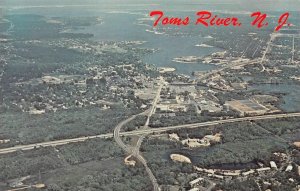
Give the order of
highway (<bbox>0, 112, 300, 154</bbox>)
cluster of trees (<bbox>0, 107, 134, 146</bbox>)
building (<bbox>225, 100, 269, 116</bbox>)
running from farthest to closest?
1. building (<bbox>225, 100, 269, 116</bbox>)
2. cluster of trees (<bbox>0, 107, 134, 146</bbox>)
3. highway (<bbox>0, 112, 300, 154</bbox>)

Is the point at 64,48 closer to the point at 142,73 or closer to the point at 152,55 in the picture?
the point at 152,55

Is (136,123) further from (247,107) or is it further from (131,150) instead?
(247,107)

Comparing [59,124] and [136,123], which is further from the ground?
[136,123]

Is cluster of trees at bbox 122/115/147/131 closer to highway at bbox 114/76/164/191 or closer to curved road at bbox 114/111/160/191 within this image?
highway at bbox 114/76/164/191

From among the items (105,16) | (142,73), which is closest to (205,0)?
(105,16)

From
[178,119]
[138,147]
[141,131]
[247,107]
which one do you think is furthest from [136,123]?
[247,107]

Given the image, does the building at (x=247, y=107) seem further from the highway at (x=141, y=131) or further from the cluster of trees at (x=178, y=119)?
the cluster of trees at (x=178, y=119)

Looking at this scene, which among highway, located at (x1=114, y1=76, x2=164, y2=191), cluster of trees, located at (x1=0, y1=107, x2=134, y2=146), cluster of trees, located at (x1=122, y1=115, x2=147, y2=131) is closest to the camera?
highway, located at (x1=114, y1=76, x2=164, y2=191)

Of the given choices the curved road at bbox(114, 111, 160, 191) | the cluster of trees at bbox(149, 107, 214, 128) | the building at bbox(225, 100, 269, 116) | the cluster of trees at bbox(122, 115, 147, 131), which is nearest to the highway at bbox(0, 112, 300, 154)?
the curved road at bbox(114, 111, 160, 191)

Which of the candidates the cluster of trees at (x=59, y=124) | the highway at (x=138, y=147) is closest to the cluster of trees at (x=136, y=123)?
the highway at (x=138, y=147)
